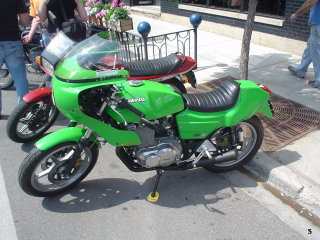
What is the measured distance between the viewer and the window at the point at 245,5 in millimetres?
7461

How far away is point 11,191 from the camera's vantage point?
3.30 metres

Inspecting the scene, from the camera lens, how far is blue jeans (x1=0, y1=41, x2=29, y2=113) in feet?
14.4

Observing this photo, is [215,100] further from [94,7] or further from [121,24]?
[94,7]

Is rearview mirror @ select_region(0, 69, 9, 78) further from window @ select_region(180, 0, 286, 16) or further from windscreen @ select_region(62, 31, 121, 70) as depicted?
window @ select_region(180, 0, 286, 16)

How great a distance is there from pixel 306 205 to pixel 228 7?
717 centimetres

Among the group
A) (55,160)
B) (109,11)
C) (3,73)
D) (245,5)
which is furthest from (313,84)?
(3,73)

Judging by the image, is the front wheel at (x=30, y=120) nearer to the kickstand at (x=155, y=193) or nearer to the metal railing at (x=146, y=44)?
the metal railing at (x=146, y=44)

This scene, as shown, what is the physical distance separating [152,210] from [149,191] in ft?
0.90

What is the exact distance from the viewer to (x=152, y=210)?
3008mm

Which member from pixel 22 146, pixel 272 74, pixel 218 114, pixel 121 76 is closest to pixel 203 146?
pixel 218 114

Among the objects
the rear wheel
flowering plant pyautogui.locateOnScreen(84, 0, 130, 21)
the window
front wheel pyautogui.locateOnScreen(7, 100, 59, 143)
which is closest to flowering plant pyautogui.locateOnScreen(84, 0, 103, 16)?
flowering plant pyautogui.locateOnScreen(84, 0, 130, 21)

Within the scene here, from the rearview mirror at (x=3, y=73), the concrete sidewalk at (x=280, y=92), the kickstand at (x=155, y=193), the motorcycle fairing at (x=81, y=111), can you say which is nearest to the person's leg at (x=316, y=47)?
the concrete sidewalk at (x=280, y=92)

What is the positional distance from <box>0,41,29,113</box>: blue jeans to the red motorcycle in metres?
0.43

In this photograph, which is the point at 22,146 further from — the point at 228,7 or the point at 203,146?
the point at 228,7
